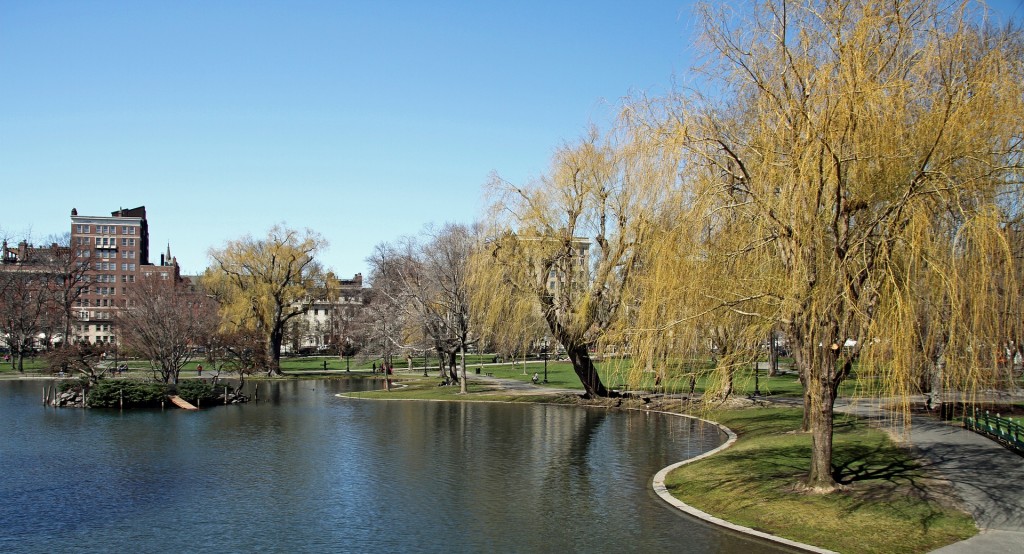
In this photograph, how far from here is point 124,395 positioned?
130ft

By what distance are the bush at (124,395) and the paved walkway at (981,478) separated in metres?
35.2

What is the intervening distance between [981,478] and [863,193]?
8292 mm

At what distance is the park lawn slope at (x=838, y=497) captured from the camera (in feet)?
48.5

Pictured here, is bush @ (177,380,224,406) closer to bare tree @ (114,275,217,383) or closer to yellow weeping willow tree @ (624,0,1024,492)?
bare tree @ (114,275,217,383)

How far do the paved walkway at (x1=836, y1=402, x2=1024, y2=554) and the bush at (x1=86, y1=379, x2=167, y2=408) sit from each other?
35190 mm

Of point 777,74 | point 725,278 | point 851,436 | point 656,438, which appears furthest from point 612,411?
point 777,74

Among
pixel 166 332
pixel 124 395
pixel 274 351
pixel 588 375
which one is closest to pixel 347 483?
pixel 588 375

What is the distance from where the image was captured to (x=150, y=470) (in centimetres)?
2255

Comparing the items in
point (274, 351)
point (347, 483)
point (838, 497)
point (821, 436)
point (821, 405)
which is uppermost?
point (821, 405)

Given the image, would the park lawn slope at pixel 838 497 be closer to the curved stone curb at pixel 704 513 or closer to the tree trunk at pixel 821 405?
the curved stone curb at pixel 704 513

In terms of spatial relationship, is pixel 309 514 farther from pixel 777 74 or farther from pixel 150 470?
pixel 777 74

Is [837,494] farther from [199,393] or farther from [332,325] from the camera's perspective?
[332,325]

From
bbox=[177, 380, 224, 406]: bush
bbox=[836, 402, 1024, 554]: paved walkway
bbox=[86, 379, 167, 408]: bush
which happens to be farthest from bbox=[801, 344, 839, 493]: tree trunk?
bbox=[86, 379, 167, 408]: bush

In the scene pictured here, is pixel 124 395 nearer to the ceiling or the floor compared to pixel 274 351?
nearer to the floor
